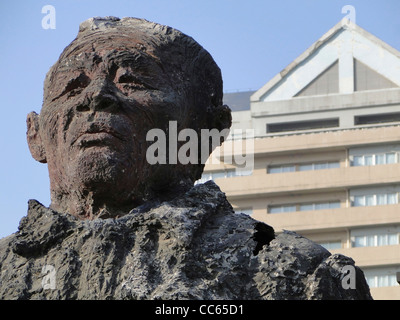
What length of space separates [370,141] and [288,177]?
4.99 metres

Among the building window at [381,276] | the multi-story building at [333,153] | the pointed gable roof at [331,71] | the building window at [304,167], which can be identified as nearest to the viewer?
the building window at [381,276]

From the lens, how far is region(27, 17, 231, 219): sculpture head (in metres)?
10.2

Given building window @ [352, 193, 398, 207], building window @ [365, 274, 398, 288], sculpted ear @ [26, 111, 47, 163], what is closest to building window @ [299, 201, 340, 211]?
building window @ [352, 193, 398, 207]

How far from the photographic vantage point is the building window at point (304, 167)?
82.8 meters

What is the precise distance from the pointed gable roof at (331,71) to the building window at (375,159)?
5.42 metres

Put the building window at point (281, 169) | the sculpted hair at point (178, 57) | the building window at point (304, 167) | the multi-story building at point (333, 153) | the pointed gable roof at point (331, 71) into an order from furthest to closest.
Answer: the pointed gable roof at point (331, 71), the building window at point (281, 169), the building window at point (304, 167), the multi-story building at point (333, 153), the sculpted hair at point (178, 57)

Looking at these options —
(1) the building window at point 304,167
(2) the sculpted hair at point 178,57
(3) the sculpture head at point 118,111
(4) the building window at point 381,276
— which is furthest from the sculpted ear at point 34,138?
(1) the building window at point 304,167

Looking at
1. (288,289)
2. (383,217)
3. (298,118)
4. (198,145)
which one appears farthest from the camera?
(298,118)

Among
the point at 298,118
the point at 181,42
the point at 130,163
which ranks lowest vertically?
the point at 130,163

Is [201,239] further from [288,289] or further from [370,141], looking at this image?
[370,141]

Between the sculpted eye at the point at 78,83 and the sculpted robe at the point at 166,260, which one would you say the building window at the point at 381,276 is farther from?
the sculpted robe at the point at 166,260

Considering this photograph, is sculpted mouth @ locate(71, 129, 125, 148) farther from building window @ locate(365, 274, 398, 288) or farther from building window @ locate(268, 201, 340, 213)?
building window @ locate(268, 201, 340, 213)

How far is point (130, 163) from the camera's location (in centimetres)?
1017

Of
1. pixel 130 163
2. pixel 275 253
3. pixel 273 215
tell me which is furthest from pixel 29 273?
pixel 273 215
